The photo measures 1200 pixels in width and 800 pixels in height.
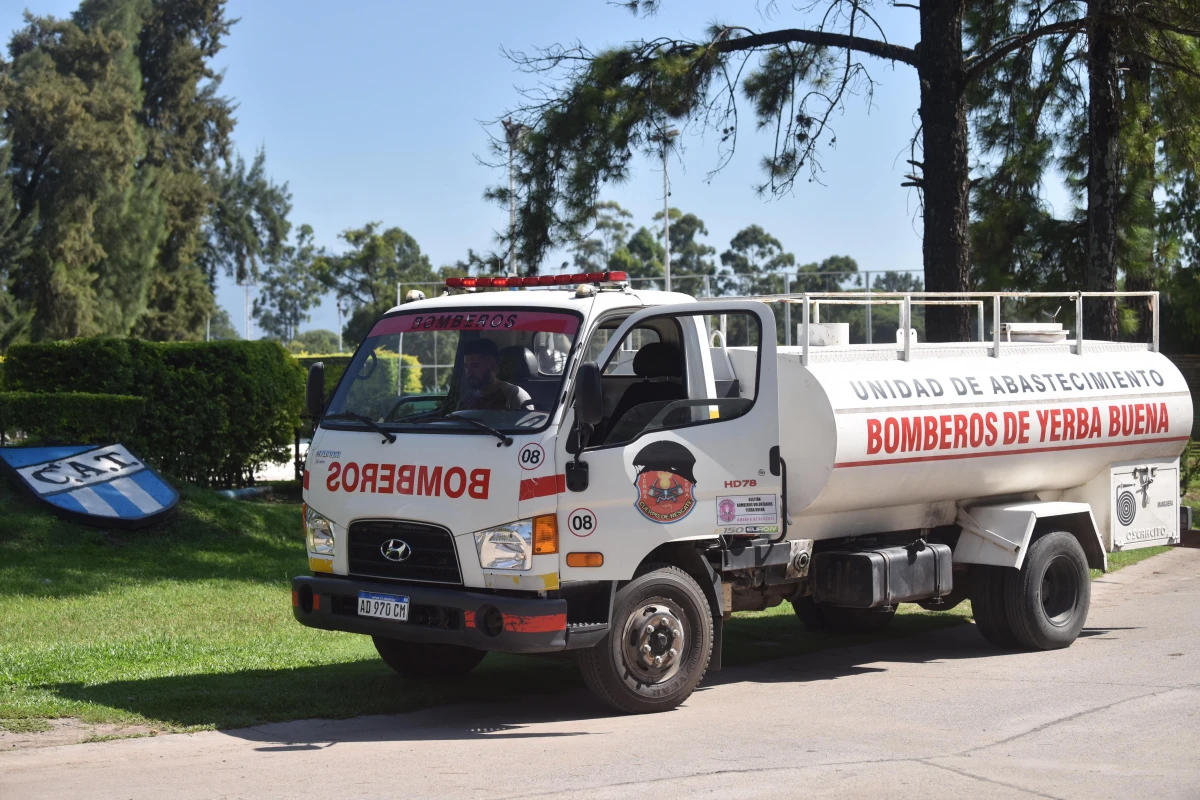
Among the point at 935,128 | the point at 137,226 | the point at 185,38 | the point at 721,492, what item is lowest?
the point at 721,492

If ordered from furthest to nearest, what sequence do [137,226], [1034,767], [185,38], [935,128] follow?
[185,38] < [137,226] < [935,128] < [1034,767]

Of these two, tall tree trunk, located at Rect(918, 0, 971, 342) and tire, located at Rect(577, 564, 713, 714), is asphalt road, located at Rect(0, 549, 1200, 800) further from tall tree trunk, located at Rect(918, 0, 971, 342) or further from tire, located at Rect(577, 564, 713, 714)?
tall tree trunk, located at Rect(918, 0, 971, 342)

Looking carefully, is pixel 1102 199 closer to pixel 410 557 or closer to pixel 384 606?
pixel 410 557

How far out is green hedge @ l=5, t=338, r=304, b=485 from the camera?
16484 millimetres

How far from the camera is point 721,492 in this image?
318 inches

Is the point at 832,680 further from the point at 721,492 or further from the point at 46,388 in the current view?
the point at 46,388

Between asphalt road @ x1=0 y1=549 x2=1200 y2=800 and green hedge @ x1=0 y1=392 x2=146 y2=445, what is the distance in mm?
8751

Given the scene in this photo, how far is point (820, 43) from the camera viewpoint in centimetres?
1545

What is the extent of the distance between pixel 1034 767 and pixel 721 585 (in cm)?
234

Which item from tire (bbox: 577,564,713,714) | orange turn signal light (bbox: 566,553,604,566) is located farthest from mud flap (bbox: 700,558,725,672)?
orange turn signal light (bbox: 566,553,604,566)

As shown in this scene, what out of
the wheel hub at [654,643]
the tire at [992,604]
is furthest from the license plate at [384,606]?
the tire at [992,604]

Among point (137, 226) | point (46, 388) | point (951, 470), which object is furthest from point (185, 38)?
point (951, 470)

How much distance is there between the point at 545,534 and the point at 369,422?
4.46ft

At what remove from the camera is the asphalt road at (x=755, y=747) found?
6203 millimetres
